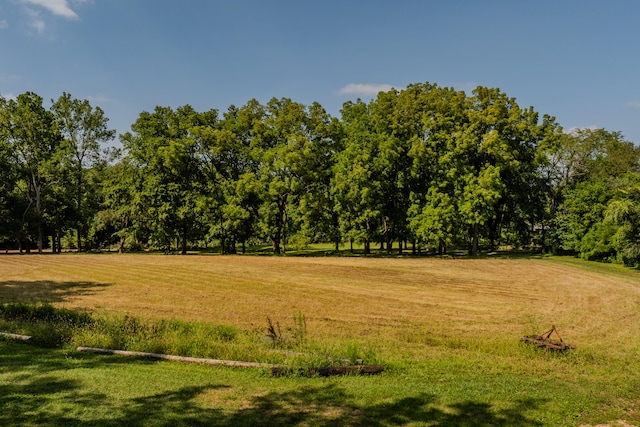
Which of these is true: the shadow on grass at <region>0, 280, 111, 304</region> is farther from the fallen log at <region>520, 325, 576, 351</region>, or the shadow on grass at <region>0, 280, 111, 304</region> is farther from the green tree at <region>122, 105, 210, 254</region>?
the green tree at <region>122, 105, 210, 254</region>

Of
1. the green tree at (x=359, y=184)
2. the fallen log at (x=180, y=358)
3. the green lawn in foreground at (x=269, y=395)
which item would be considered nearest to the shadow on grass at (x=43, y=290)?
the fallen log at (x=180, y=358)

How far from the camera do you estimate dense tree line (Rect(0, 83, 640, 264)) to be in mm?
42406

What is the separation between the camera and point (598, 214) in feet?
129

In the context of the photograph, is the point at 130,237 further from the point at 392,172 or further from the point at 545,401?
the point at 545,401

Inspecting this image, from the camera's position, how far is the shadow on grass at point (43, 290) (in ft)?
60.6

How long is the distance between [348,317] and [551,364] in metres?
7.49

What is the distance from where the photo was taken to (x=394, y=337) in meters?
12.9

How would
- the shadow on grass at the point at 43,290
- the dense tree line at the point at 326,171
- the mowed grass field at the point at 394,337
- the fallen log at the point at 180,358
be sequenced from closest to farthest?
1. the mowed grass field at the point at 394,337
2. the fallen log at the point at 180,358
3. the shadow on grass at the point at 43,290
4. the dense tree line at the point at 326,171

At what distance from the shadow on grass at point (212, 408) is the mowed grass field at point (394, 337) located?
1.5 inches

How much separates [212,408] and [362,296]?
47.1 feet

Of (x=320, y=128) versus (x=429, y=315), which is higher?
(x=320, y=128)

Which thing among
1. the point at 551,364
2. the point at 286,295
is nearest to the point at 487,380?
the point at 551,364

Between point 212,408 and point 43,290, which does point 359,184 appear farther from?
point 212,408

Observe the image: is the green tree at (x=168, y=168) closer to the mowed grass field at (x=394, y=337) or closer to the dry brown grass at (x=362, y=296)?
the dry brown grass at (x=362, y=296)
